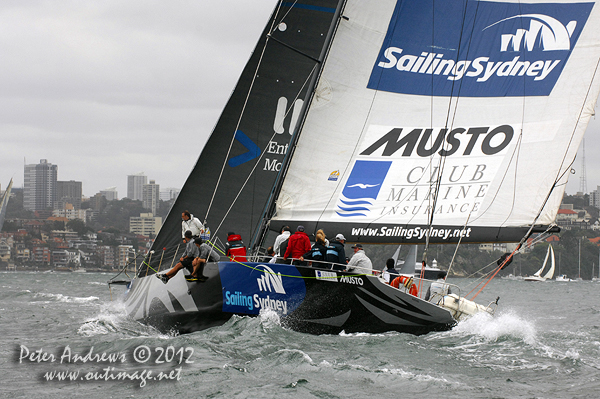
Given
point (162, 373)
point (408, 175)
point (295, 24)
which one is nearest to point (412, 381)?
point (162, 373)

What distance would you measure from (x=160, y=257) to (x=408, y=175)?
411 cm

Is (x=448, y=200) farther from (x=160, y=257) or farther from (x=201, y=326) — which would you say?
(x=160, y=257)

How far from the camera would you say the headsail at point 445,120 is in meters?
8.99

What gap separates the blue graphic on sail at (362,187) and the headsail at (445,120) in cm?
1

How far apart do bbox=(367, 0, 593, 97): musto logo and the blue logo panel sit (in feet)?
9.61

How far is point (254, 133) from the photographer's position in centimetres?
1144

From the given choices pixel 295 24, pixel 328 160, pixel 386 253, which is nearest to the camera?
pixel 328 160

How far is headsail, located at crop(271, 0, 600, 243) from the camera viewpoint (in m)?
8.99

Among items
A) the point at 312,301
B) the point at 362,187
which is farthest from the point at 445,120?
the point at 312,301

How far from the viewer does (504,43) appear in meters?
9.18

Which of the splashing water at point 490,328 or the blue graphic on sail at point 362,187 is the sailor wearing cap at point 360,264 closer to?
the blue graphic on sail at point 362,187

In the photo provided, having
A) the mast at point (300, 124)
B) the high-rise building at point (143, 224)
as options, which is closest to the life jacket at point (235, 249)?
the mast at point (300, 124)

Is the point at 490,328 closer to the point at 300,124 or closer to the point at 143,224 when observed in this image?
the point at 300,124

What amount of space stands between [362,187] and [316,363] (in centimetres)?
319
